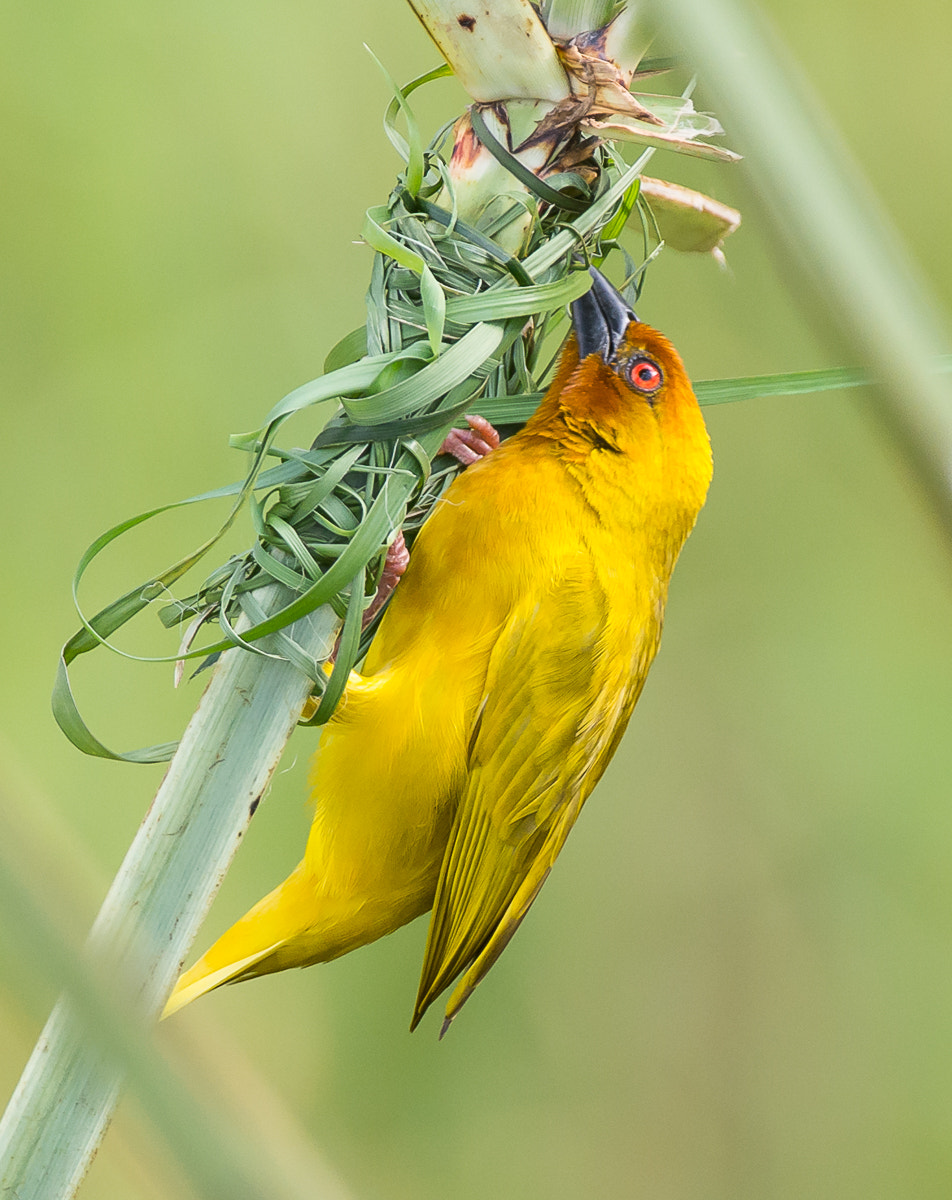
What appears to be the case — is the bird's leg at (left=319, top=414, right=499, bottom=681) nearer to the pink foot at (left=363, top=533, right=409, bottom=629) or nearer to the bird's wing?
the pink foot at (left=363, top=533, right=409, bottom=629)

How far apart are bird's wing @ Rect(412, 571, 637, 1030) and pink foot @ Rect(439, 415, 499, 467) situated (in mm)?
227

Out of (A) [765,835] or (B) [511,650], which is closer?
(B) [511,650]

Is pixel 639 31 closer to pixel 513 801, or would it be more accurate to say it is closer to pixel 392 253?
pixel 392 253

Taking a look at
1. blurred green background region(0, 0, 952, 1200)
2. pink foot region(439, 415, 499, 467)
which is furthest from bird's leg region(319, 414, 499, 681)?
blurred green background region(0, 0, 952, 1200)

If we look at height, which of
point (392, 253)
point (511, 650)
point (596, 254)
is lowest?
point (511, 650)

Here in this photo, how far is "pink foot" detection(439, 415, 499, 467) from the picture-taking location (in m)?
1.50

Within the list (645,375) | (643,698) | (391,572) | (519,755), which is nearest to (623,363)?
(645,375)

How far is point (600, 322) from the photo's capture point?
58.9 inches

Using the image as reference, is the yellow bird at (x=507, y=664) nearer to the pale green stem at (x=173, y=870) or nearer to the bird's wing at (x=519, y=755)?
the bird's wing at (x=519, y=755)

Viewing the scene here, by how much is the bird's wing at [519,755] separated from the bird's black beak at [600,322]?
31 centimetres

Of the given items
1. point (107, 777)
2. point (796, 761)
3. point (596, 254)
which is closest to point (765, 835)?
point (796, 761)

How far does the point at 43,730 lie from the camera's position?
231 cm

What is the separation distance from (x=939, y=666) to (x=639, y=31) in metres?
2.14

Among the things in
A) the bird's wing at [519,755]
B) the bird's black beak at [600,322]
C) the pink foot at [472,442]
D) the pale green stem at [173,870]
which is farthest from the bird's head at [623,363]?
the pale green stem at [173,870]
